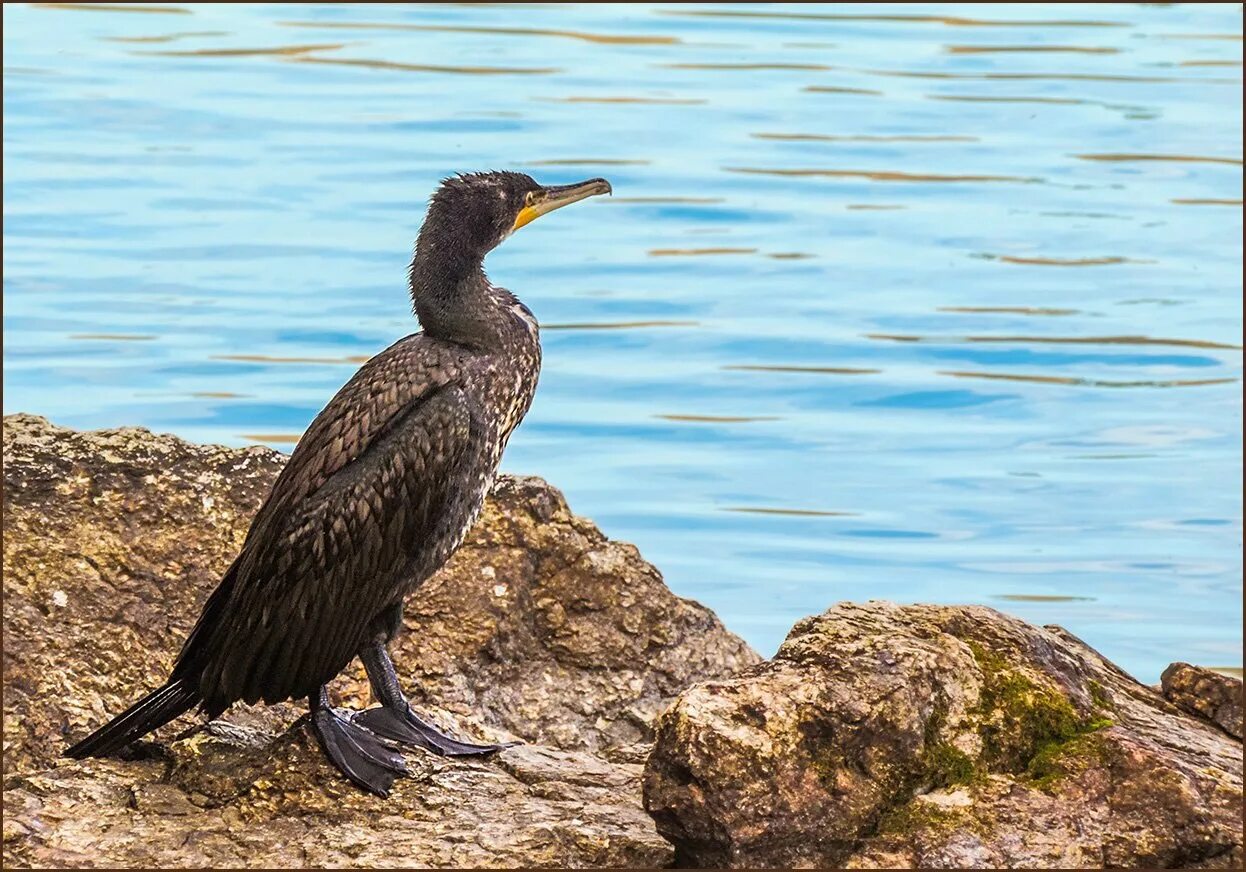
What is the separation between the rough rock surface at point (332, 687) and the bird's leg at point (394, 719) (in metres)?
0.05

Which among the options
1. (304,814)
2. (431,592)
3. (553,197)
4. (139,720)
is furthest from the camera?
(431,592)

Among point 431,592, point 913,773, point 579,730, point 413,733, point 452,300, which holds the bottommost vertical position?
point 579,730

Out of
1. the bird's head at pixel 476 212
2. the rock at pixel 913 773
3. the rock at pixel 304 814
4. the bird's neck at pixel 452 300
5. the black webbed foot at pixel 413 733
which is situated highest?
the bird's head at pixel 476 212

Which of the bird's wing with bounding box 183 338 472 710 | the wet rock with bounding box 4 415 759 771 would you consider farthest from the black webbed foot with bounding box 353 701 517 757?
the wet rock with bounding box 4 415 759 771

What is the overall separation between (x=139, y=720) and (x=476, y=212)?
138 cm

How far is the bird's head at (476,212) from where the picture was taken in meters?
4.82

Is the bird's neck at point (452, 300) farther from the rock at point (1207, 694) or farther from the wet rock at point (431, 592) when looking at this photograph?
→ the rock at point (1207, 694)

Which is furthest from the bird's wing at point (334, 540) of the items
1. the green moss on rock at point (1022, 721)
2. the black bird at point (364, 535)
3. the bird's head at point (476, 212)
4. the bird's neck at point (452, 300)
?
the green moss on rock at point (1022, 721)

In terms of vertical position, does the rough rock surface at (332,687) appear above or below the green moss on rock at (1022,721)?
below

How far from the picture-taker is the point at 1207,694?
15.0ft

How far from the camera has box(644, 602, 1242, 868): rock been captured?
391 cm

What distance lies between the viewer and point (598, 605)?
216 inches

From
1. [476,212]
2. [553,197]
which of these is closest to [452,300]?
[476,212]

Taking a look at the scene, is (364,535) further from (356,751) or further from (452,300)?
(452,300)
